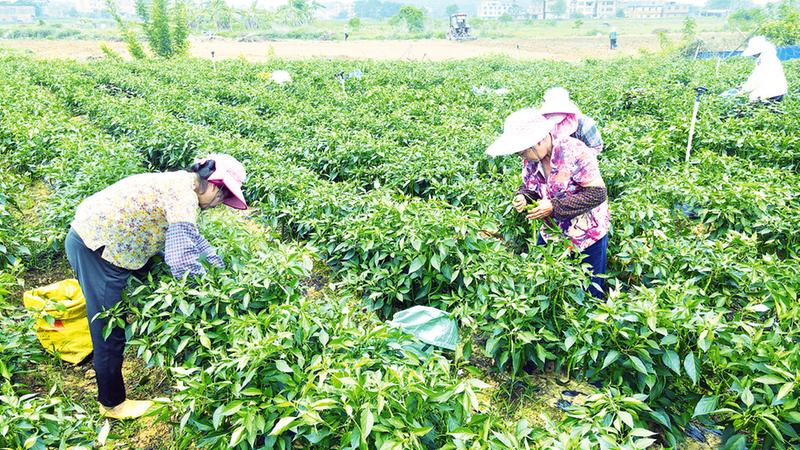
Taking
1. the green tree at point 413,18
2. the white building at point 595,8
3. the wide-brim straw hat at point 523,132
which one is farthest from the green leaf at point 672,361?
the white building at point 595,8

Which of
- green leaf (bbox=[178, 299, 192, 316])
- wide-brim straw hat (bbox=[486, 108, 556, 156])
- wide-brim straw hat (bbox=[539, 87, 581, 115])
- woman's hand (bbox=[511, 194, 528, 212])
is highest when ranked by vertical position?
wide-brim straw hat (bbox=[539, 87, 581, 115])

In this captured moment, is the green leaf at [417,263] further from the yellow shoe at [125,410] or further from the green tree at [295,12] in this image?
the green tree at [295,12]

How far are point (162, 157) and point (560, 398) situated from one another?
5.80m

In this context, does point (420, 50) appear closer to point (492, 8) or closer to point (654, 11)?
point (654, 11)

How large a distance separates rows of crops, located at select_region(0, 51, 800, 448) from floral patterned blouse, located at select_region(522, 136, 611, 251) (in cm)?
32

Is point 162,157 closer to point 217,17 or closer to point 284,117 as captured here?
point 284,117

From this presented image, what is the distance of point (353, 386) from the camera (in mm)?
2033

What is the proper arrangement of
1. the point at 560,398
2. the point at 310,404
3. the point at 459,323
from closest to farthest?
1. the point at 310,404
2. the point at 560,398
3. the point at 459,323

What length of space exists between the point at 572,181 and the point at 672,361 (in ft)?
4.13

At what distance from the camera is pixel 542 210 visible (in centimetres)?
336

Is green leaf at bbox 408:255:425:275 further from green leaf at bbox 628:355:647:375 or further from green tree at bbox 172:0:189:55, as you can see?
green tree at bbox 172:0:189:55

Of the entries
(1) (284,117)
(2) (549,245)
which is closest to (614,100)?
(1) (284,117)

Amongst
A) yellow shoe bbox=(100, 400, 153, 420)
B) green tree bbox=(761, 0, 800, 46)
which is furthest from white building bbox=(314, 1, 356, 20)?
yellow shoe bbox=(100, 400, 153, 420)

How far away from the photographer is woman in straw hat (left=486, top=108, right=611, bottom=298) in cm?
319
